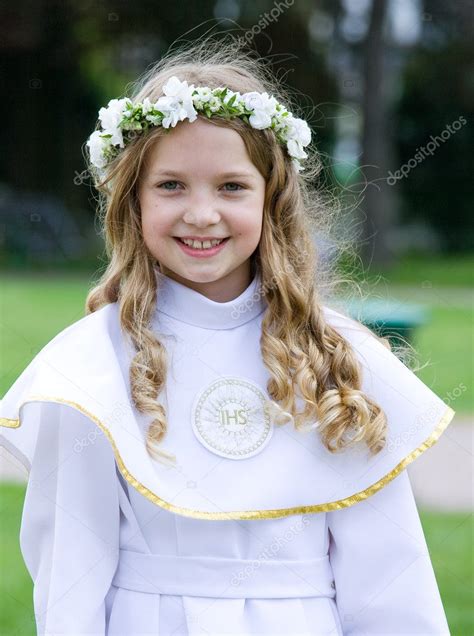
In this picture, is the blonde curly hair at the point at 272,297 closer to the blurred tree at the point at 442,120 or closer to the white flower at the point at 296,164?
the white flower at the point at 296,164

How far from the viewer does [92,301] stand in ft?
8.50

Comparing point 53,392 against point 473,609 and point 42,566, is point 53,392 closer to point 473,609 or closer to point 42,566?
point 42,566

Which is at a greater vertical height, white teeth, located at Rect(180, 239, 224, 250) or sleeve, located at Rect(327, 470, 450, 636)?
white teeth, located at Rect(180, 239, 224, 250)

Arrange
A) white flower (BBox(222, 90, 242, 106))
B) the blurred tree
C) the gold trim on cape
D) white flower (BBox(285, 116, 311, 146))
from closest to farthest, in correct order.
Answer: the gold trim on cape
white flower (BBox(222, 90, 242, 106))
white flower (BBox(285, 116, 311, 146))
the blurred tree

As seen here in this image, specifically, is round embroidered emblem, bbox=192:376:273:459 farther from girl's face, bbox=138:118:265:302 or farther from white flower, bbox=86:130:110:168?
white flower, bbox=86:130:110:168

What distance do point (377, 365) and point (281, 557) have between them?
49 cm

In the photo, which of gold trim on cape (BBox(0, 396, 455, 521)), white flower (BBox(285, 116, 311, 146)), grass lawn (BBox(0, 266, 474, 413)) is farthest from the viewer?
grass lawn (BBox(0, 266, 474, 413))

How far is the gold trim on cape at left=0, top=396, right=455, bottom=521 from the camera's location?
2174mm

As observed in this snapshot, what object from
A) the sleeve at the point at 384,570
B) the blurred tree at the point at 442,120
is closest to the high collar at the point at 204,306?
the sleeve at the point at 384,570

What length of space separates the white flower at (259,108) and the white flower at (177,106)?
0.14m

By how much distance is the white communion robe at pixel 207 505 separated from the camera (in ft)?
7.33

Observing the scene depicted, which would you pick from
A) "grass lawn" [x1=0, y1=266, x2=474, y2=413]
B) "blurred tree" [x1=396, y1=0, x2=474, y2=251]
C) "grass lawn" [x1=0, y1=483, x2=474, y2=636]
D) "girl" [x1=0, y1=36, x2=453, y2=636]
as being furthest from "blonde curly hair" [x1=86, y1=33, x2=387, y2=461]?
"blurred tree" [x1=396, y1=0, x2=474, y2=251]

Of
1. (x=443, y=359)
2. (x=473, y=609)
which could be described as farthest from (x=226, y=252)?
(x=443, y=359)

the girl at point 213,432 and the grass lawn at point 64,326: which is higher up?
the girl at point 213,432
